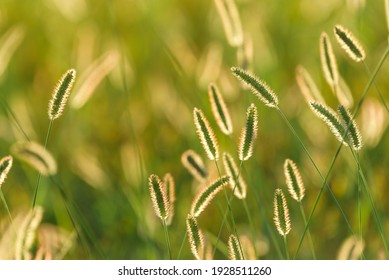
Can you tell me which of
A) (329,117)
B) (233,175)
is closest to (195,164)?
(233,175)

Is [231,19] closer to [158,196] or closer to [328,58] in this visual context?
[328,58]

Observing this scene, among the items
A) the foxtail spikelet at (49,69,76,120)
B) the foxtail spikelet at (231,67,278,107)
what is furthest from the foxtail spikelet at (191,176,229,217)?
the foxtail spikelet at (49,69,76,120)

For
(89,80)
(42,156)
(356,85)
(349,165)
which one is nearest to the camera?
(42,156)

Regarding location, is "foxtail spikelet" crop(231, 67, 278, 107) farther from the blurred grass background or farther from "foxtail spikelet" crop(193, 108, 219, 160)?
the blurred grass background

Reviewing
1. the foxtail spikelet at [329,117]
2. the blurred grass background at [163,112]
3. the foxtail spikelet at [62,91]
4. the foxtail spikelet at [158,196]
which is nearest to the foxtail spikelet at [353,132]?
the foxtail spikelet at [329,117]

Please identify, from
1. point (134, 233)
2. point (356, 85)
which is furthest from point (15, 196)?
point (356, 85)
